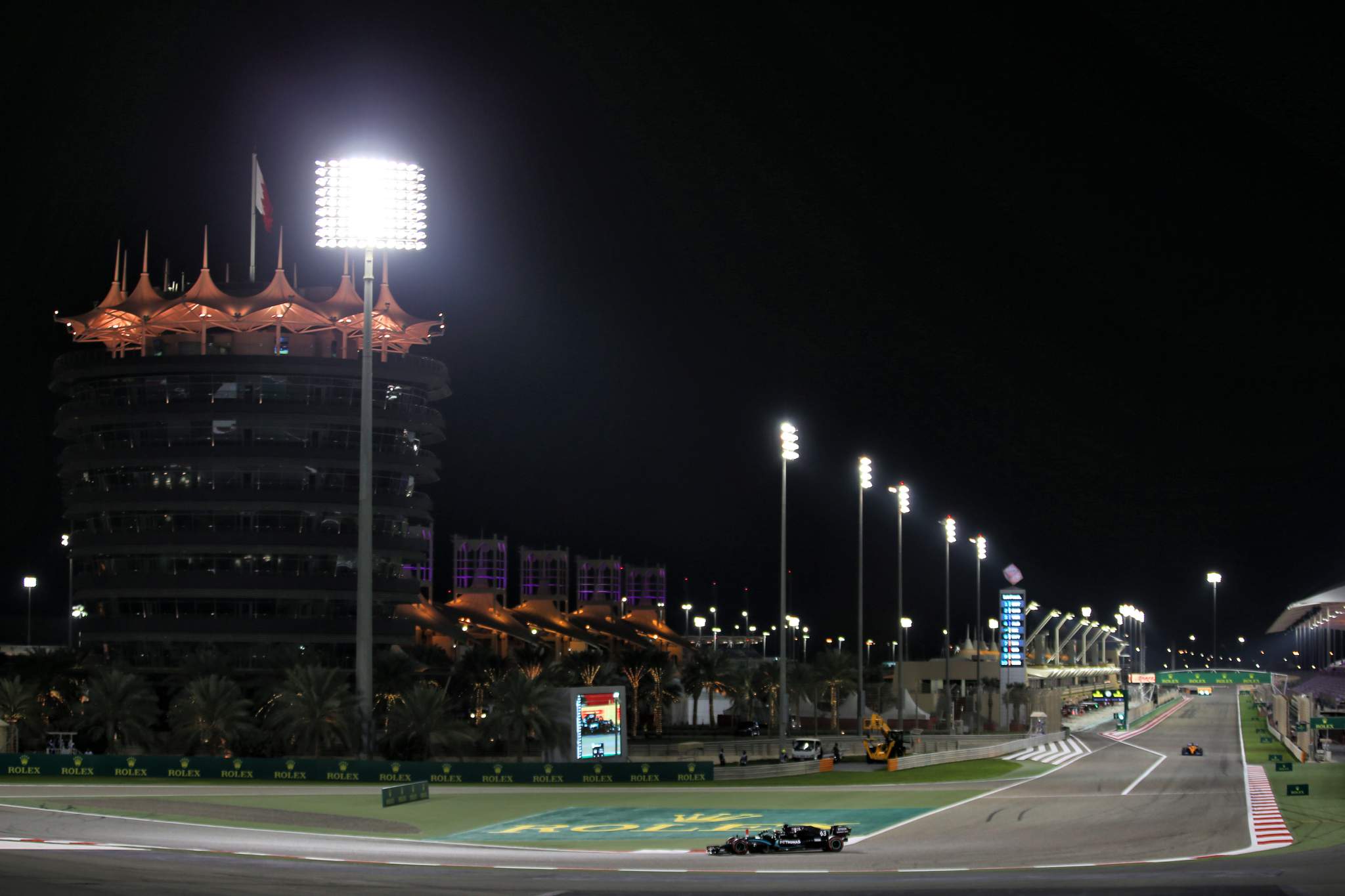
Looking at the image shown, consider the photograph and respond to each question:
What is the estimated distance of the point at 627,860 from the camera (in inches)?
1519

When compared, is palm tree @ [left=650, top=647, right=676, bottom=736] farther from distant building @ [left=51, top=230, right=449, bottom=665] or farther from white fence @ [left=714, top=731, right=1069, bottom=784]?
white fence @ [left=714, top=731, right=1069, bottom=784]

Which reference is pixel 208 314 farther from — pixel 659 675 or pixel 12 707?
pixel 659 675

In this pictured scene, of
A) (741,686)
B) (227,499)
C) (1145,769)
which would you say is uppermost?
(227,499)

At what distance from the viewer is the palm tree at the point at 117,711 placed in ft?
258

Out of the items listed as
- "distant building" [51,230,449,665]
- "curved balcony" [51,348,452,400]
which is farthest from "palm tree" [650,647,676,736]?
"curved balcony" [51,348,452,400]

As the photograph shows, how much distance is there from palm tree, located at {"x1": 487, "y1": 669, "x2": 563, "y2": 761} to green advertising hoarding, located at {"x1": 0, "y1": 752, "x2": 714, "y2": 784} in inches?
451

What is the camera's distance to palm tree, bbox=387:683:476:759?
7175cm

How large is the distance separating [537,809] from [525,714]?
835 inches

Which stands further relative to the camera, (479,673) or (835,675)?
(835,675)

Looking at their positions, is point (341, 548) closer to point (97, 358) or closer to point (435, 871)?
point (97, 358)

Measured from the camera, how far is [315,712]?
69.2 meters

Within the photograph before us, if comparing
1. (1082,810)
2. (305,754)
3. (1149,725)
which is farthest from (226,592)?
(1149,725)

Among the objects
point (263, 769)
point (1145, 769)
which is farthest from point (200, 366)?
point (1145, 769)

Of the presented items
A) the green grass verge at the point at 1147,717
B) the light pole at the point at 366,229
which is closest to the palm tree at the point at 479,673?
the light pole at the point at 366,229
